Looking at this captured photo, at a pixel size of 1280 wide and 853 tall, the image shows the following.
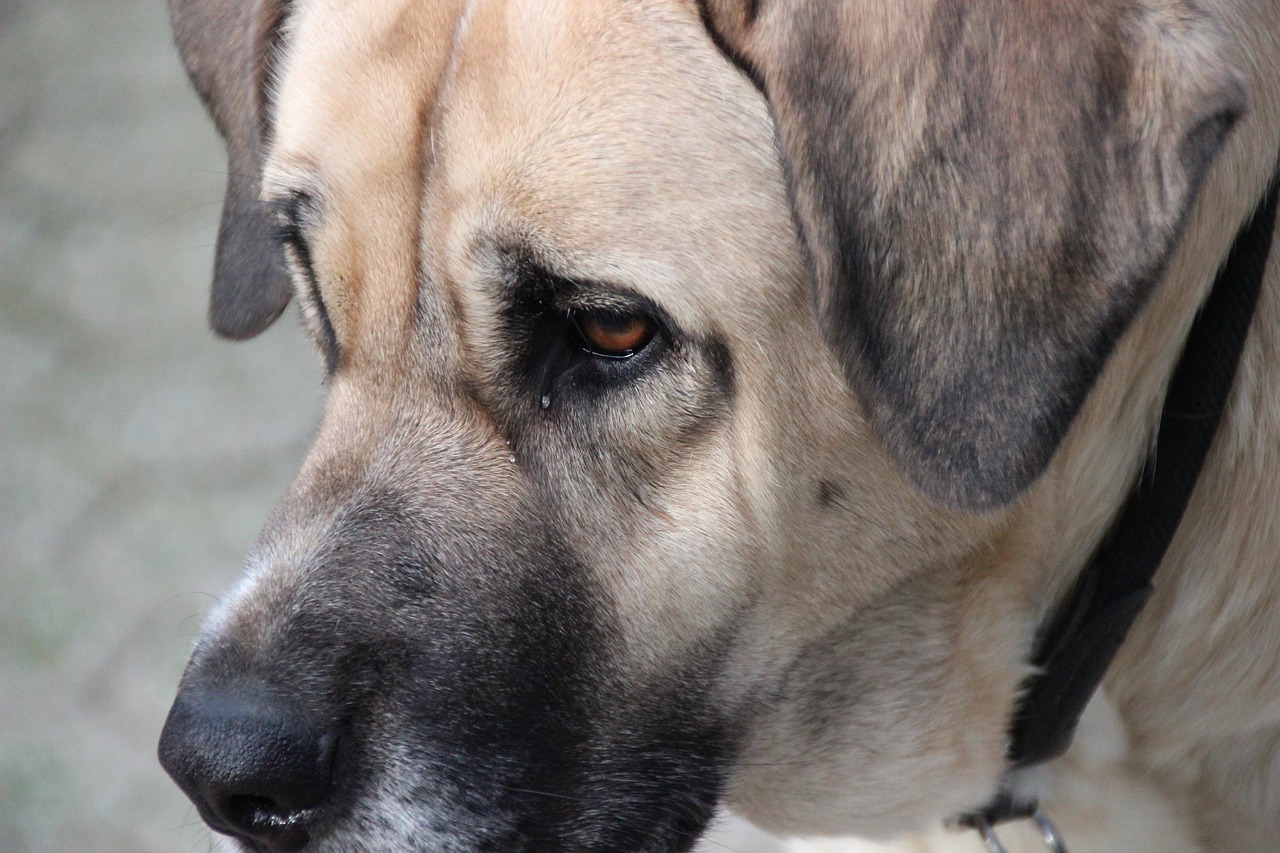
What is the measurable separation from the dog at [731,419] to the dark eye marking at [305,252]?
0.04ft

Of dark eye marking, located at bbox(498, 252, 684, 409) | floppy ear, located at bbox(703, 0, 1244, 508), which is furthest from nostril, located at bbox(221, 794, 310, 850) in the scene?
floppy ear, located at bbox(703, 0, 1244, 508)

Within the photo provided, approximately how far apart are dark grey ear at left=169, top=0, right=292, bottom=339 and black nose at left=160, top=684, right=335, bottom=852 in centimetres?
102

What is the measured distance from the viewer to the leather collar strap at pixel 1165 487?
183cm

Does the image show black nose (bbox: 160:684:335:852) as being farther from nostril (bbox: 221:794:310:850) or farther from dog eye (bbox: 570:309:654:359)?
dog eye (bbox: 570:309:654:359)

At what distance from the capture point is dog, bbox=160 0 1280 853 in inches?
63.4

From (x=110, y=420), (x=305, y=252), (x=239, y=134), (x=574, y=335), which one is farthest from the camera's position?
(x=110, y=420)

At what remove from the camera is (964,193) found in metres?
1.61

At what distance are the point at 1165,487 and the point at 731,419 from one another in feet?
2.04

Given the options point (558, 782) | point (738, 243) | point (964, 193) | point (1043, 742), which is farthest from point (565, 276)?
point (1043, 742)

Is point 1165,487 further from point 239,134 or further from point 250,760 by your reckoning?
point 239,134

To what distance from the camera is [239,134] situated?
2.61 meters

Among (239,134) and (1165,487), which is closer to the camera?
(1165,487)

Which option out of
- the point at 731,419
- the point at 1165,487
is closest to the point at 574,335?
A: the point at 731,419

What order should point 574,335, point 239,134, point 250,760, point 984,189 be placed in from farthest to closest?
point 239,134
point 574,335
point 250,760
point 984,189
